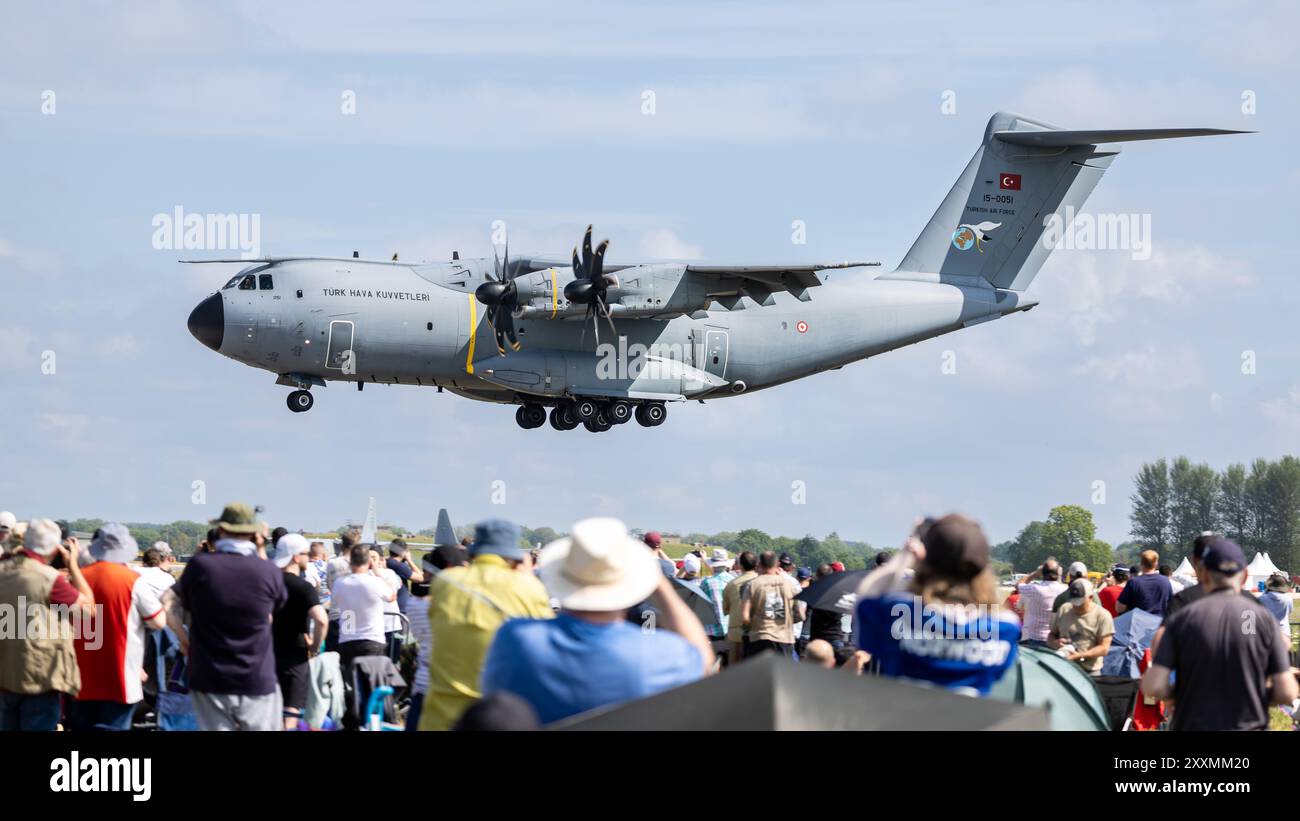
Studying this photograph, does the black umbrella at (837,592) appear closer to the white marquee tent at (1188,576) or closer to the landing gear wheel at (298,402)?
the white marquee tent at (1188,576)

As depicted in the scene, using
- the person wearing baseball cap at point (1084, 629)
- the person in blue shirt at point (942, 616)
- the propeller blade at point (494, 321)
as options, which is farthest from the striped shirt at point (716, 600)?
the propeller blade at point (494, 321)

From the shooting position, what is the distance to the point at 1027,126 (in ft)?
135

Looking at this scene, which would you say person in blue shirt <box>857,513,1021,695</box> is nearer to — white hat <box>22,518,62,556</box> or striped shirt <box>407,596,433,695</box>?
striped shirt <box>407,596,433,695</box>

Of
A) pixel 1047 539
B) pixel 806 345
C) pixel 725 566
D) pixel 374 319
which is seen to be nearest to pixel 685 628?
pixel 725 566

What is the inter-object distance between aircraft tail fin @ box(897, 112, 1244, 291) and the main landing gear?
8136 mm

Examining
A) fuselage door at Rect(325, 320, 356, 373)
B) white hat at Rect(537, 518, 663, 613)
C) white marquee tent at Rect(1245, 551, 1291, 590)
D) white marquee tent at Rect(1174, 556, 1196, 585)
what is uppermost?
fuselage door at Rect(325, 320, 356, 373)

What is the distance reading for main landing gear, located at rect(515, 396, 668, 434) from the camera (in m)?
36.4

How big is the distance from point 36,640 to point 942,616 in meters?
6.57

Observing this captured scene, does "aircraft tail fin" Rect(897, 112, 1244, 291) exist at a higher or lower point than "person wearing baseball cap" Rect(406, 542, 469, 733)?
higher

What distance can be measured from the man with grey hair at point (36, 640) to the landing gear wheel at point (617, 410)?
85.1 feet

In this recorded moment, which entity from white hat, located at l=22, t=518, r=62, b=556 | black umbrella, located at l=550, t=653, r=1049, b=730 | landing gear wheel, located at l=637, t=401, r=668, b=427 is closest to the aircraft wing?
landing gear wheel, located at l=637, t=401, r=668, b=427

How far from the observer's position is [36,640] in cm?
1039

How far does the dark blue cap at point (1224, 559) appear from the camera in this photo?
8398 mm
